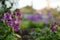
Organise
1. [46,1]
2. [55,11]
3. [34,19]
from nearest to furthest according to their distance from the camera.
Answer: [34,19] → [46,1] → [55,11]

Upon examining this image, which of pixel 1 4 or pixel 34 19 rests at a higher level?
pixel 1 4

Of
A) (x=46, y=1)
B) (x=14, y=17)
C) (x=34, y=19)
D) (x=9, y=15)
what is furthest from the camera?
(x=46, y=1)

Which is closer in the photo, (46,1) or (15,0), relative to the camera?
(15,0)

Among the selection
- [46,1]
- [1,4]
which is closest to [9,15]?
[1,4]

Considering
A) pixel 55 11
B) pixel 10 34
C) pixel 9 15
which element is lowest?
pixel 55 11

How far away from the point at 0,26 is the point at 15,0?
50 cm

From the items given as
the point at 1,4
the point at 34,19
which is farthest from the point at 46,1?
the point at 1,4

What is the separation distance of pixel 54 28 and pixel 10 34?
0.67 m

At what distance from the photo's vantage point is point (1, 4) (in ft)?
14.0

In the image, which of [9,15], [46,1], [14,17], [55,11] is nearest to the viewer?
[9,15]

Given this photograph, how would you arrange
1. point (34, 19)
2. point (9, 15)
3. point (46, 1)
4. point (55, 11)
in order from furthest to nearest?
point (55, 11), point (46, 1), point (34, 19), point (9, 15)

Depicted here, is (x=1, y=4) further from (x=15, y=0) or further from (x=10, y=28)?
(x=10, y=28)

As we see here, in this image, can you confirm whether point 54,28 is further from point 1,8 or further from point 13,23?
point 1,8

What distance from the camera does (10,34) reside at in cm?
393
